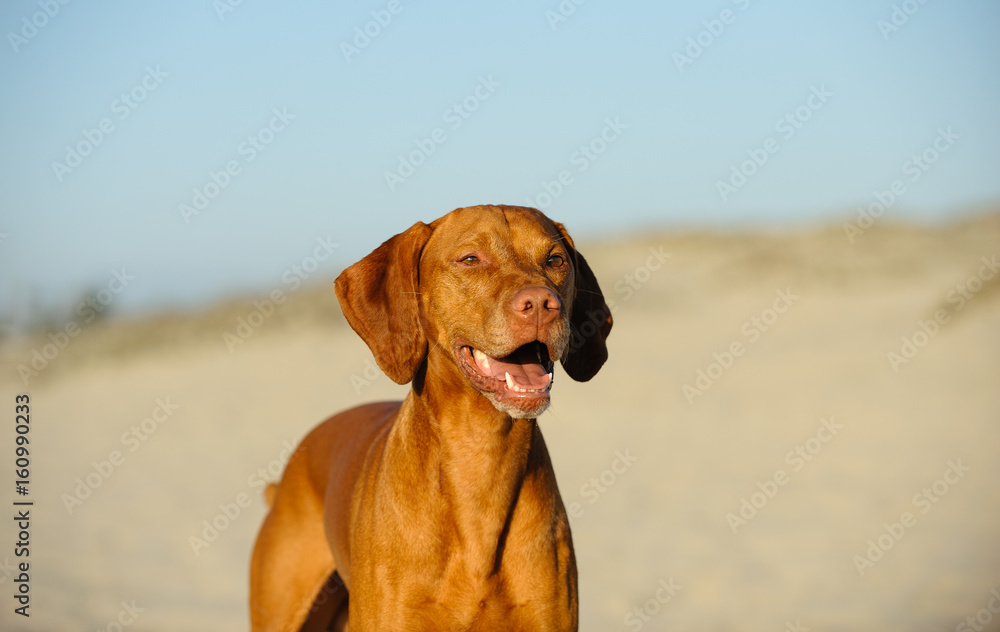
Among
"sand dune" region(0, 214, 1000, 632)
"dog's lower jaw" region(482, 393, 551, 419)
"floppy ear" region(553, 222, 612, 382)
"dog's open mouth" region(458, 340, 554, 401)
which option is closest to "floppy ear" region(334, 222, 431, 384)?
"dog's open mouth" region(458, 340, 554, 401)

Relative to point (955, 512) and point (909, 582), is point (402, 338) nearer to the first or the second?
point (909, 582)

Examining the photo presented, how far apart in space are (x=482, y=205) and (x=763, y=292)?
966 inches

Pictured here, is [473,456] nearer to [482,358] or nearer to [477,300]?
[482,358]

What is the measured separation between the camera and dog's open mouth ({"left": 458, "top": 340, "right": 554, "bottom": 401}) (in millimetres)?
3789

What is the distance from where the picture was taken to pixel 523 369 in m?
3.88

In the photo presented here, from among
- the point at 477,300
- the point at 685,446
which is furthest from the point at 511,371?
the point at 685,446

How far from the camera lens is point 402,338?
4.09 meters

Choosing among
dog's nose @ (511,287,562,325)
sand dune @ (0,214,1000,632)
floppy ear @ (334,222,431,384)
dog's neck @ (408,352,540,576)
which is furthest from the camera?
sand dune @ (0,214,1000,632)

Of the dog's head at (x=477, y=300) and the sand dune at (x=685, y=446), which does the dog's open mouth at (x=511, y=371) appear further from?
the sand dune at (x=685, y=446)

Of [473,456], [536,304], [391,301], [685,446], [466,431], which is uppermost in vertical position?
[391,301]

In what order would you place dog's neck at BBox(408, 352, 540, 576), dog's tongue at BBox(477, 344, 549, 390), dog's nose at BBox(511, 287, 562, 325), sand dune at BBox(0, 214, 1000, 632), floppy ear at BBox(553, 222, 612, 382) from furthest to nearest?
sand dune at BBox(0, 214, 1000, 632), floppy ear at BBox(553, 222, 612, 382), dog's neck at BBox(408, 352, 540, 576), dog's tongue at BBox(477, 344, 549, 390), dog's nose at BBox(511, 287, 562, 325)

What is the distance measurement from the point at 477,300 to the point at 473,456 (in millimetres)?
641

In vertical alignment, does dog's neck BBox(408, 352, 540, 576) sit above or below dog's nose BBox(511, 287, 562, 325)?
below

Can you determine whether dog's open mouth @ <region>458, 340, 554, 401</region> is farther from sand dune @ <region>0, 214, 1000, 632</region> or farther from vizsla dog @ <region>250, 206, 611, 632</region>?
sand dune @ <region>0, 214, 1000, 632</region>
